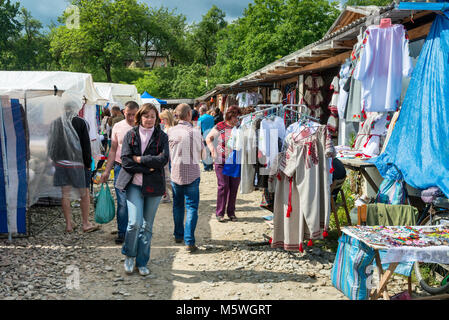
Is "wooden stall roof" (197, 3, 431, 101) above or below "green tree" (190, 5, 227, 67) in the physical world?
below

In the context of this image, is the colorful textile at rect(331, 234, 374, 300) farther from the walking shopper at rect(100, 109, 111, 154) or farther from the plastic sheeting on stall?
the walking shopper at rect(100, 109, 111, 154)

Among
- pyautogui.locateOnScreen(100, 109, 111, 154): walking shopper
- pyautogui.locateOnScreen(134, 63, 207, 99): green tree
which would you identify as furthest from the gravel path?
pyautogui.locateOnScreen(134, 63, 207, 99): green tree

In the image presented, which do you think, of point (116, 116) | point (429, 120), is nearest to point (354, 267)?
point (429, 120)

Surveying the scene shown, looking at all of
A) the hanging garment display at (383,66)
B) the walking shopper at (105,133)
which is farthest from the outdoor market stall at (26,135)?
the walking shopper at (105,133)

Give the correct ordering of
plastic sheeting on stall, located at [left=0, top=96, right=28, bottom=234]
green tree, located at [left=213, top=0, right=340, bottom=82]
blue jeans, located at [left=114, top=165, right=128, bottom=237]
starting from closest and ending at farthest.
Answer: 1. blue jeans, located at [left=114, top=165, right=128, bottom=237]
2. plastic sheeting on stall, located at [left=0, top=96, right=28, bottom=234]
3. green tree, located at [left=213, top=0, right=340, bottom=82]

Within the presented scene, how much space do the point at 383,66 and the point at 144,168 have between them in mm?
3121

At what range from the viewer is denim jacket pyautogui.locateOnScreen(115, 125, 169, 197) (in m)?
3.56

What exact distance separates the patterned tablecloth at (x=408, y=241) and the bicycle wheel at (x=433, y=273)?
288mm

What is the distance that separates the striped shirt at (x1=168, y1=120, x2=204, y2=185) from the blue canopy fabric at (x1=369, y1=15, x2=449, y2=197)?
2.31 meters

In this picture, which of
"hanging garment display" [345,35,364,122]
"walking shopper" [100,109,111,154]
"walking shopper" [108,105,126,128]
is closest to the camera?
"hanging garment display" [345,35,364,122]

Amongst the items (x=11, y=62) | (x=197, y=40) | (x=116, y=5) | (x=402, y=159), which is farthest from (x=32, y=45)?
(x=402, y=159)

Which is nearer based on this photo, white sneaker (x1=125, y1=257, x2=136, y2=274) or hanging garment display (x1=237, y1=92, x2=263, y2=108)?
white sneaker (x1=125, y1=257, x2=136, y2=274)

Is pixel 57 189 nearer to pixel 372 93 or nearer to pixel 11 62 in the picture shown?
pixel 372 93

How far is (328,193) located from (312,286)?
0.99 meters
